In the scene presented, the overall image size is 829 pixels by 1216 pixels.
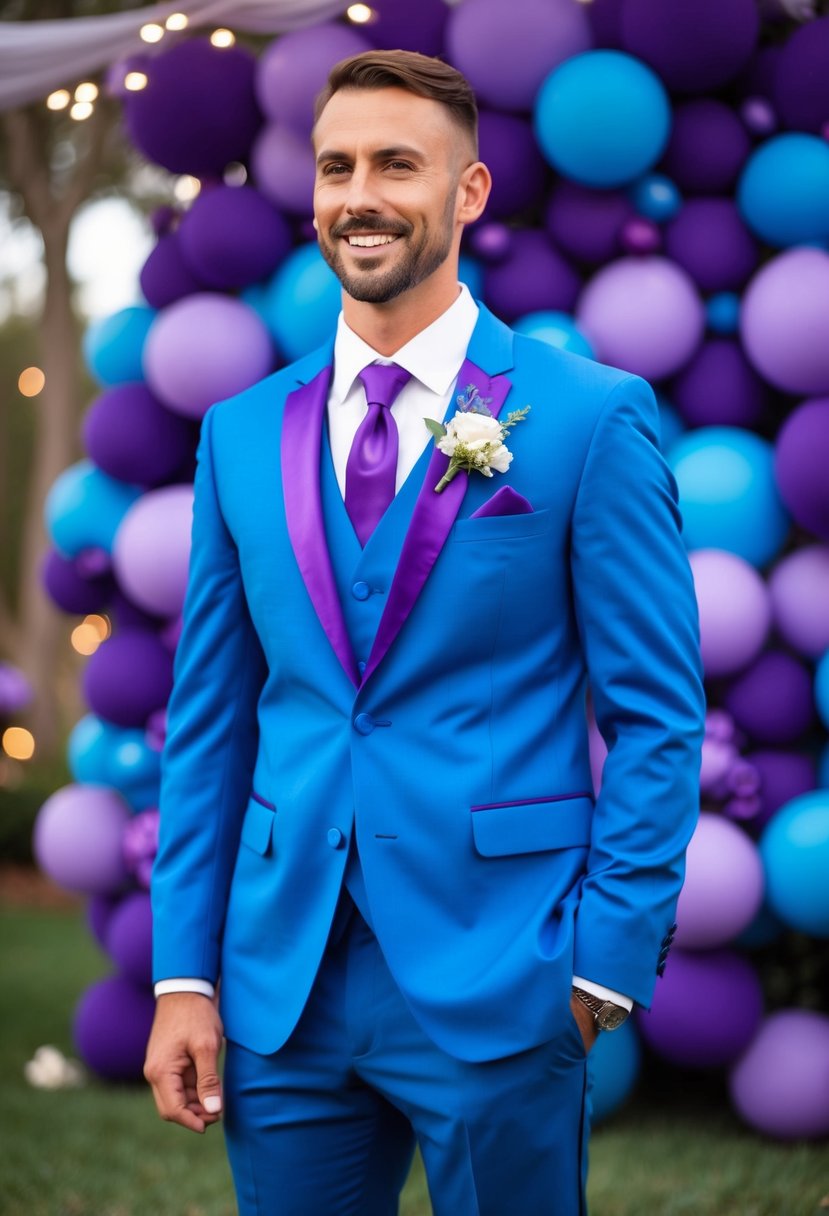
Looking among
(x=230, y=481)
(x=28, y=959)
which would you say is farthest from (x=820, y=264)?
(x=28, y=959)

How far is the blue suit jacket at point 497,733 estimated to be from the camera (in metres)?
1.87

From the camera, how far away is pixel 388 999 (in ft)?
6.29

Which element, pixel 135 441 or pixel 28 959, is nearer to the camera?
pixel 135 441

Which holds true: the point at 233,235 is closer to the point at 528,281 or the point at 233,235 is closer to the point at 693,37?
the point at 528,281

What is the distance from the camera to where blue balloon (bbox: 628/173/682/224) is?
4148 millimetres

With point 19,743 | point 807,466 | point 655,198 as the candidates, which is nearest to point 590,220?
point 655,198

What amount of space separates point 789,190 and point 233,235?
1.66 meters

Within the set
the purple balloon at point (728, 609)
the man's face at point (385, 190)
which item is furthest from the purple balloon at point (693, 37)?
the man's face at point (385, 190)

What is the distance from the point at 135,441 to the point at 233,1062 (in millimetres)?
2734

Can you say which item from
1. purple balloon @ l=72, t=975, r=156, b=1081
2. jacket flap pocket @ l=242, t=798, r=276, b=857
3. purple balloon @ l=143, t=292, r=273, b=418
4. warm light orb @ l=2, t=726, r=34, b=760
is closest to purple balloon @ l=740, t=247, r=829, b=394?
purple balloon @ l=143, t=292, r=273, b=418

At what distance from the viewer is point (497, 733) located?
1921 mm

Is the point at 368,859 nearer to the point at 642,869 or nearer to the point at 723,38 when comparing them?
the point at 642,869

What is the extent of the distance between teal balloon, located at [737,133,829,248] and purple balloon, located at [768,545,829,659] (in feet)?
3.03

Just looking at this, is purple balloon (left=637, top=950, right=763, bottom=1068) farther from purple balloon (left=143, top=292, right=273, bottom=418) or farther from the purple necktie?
the purple necktie
